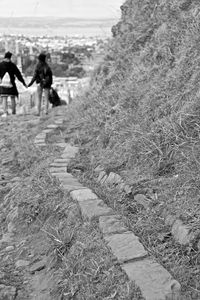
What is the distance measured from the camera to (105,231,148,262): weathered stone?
→ 3012mm

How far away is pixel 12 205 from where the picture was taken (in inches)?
184

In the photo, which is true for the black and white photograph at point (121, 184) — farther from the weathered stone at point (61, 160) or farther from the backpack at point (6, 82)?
the backpack at point (6, 82)

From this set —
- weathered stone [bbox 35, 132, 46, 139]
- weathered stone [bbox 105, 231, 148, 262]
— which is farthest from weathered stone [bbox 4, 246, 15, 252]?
weathered stone [bbox 35, 132, 46, 139]

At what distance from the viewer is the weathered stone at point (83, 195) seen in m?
4.01

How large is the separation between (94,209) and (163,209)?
0.56 meters

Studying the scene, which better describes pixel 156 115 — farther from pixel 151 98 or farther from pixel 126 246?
pixel 126 246

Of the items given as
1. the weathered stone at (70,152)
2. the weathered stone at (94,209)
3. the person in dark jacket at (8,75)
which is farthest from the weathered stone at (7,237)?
the person in dark jacket at (8,75)

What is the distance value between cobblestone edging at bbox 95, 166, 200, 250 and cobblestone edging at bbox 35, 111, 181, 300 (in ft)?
0.79

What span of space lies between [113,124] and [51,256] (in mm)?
2302

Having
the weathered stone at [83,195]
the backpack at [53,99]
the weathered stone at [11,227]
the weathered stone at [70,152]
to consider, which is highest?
the weathered stone at [83,195]

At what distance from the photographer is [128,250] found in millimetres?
3080

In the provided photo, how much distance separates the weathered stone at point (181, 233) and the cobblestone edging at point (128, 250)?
9.4 inches

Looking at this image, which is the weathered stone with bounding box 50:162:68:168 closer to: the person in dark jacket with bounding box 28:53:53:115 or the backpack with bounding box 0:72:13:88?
the person in dark jacket with bounding box 28:53:53:115

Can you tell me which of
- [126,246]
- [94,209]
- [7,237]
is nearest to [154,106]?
[94,209]
